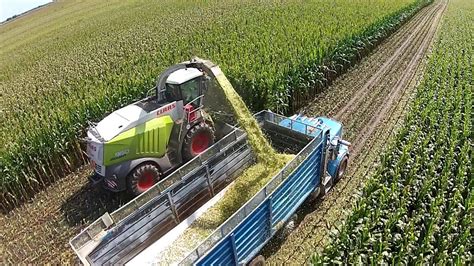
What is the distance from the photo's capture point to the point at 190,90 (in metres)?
9.15

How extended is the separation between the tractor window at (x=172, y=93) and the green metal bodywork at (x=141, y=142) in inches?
24.5

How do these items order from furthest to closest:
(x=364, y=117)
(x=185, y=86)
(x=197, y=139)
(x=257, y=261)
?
(x=364, y=117) < (x=197, y=139) < (x=185, y=86) < (x=257, y=261)

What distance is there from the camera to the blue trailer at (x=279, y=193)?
5.52 m

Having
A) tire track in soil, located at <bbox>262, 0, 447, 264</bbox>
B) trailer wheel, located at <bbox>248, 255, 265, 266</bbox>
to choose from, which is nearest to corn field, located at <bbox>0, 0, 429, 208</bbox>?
tire track in soil, located at <bbox>262, 0, 447, 264</bbox>

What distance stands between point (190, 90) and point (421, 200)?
590cm

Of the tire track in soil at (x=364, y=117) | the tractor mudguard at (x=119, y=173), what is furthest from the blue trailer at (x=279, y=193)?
the tractor mudguard at (x=119, y=173)

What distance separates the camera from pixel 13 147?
31.2ft

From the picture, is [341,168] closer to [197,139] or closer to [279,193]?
[279,193]

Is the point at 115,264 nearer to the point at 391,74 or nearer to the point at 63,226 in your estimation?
the point at 63,226

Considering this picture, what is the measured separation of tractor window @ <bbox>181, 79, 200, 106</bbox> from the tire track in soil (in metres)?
3.94

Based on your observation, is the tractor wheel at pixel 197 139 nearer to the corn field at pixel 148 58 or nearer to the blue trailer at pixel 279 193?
the blue trailer at pixel 279 193

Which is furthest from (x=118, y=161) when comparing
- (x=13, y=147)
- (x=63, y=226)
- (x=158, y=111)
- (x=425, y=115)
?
(x=425, y=115)

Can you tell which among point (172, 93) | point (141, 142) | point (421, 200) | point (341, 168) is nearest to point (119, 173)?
point (141, 142)

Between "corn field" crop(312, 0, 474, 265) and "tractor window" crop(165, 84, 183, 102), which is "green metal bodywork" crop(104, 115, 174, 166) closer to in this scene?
"tractor window" crop(165, 84, 183, 102)
